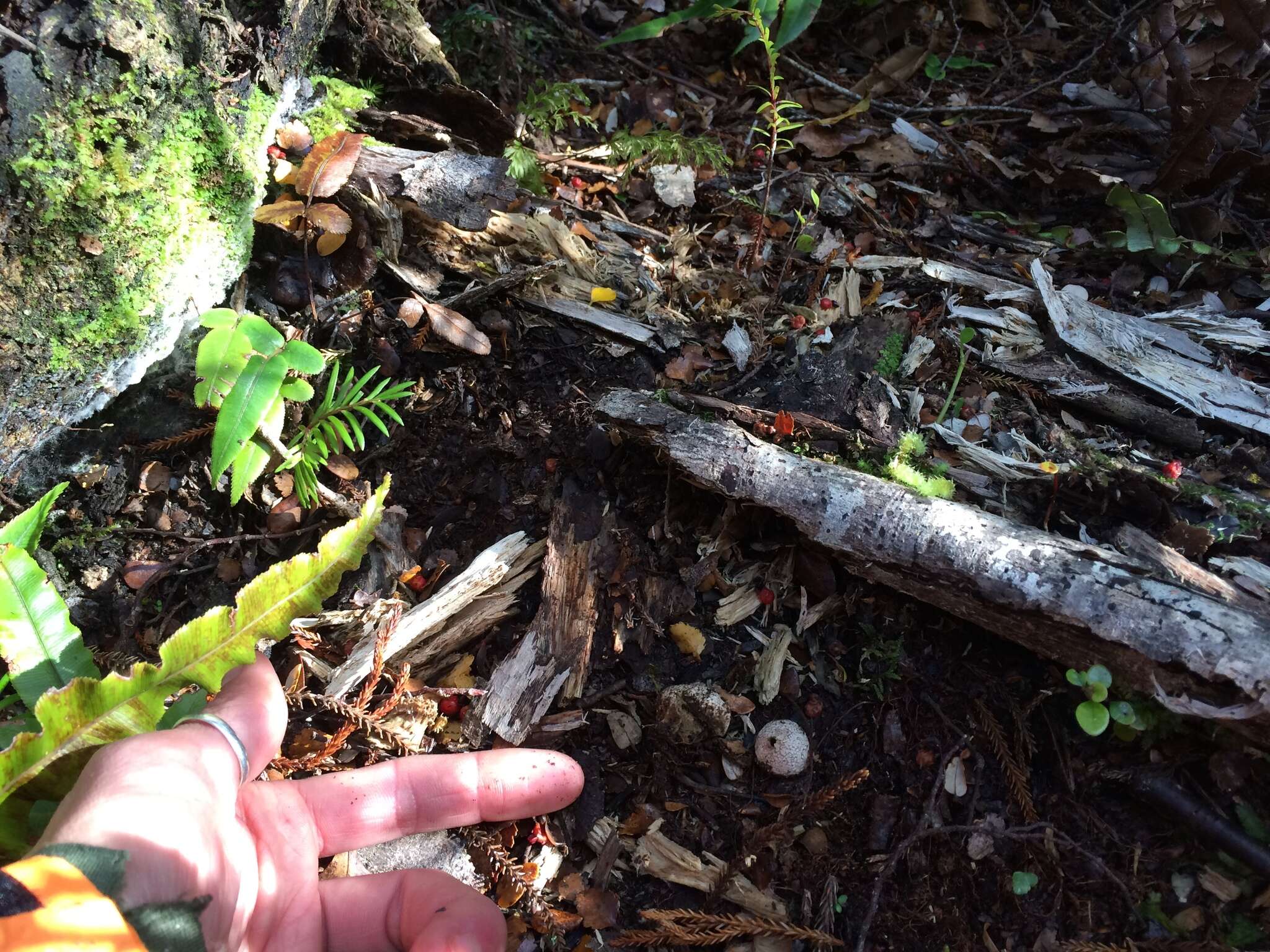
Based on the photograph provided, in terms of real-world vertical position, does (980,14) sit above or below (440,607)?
above

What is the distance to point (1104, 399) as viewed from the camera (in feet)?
10.5

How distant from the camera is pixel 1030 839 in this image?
8.03ft

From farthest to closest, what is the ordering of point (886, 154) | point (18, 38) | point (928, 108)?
point (928, 108), point (886, 154), point (18, 38)

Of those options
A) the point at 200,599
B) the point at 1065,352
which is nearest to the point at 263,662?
the point at 200,599

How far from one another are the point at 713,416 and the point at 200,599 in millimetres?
2074

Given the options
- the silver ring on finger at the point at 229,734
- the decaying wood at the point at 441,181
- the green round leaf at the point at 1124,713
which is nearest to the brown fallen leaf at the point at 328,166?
the decaying wood at the point at 441,181

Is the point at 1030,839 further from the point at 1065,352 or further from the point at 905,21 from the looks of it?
the point at 905,21

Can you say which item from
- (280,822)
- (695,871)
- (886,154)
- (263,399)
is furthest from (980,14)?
(280,822)

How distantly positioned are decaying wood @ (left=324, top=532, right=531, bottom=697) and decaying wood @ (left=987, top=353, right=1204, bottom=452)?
2.16 metres

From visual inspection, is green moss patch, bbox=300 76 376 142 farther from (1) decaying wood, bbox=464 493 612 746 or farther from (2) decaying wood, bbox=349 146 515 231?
(1) decaying wood, bbox=464 493 612 746

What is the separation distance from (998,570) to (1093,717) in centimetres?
50

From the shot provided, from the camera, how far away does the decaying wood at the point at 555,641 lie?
9.25ft

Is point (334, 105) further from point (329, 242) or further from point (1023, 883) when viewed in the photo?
point (1023, 883)

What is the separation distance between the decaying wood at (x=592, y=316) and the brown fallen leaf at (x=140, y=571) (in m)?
1.77
